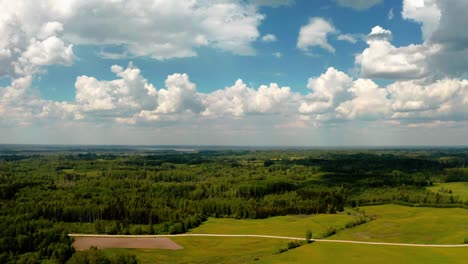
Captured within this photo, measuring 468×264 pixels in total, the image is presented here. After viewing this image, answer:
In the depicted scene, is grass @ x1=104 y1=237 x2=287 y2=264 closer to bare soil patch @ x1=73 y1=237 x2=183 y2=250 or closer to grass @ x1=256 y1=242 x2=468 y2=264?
bare soil patch @ x1=73 y1=237 x2=183 y2=250

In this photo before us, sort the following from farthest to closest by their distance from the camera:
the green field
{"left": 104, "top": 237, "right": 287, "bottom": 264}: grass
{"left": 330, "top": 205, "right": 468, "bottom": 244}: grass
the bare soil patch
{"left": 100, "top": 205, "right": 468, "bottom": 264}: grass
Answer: {"left": 330, "top": 205, "right": 468, "bottom": 244}: grass
the bare soil patch
{"left": 104, "top": 237, "right": 287, "bottom": 264}: grass
{"left": 100, "top": 205, "right": 468, "bottom": 264}: grass
the green field

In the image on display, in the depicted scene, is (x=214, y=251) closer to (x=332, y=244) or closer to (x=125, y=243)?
(x=125, y=243)

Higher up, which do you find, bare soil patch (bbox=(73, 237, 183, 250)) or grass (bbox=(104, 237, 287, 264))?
grass (bbox=(104, 237, 287, 264))

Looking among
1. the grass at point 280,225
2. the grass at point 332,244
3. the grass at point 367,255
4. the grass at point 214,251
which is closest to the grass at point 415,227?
the grass at point 332,244

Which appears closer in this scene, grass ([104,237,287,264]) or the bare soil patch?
grass ([104,237,287,264])

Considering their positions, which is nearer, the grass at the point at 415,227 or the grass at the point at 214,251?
the grass at the point at 214,251

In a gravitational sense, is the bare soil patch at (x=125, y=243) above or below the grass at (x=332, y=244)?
below

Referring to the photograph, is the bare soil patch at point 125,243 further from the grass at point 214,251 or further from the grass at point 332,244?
the grass at point 332,244

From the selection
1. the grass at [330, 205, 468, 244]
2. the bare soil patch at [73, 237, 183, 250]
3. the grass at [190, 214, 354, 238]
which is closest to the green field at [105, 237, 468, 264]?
the bare soil patch at [73, 237, 183, 250]
